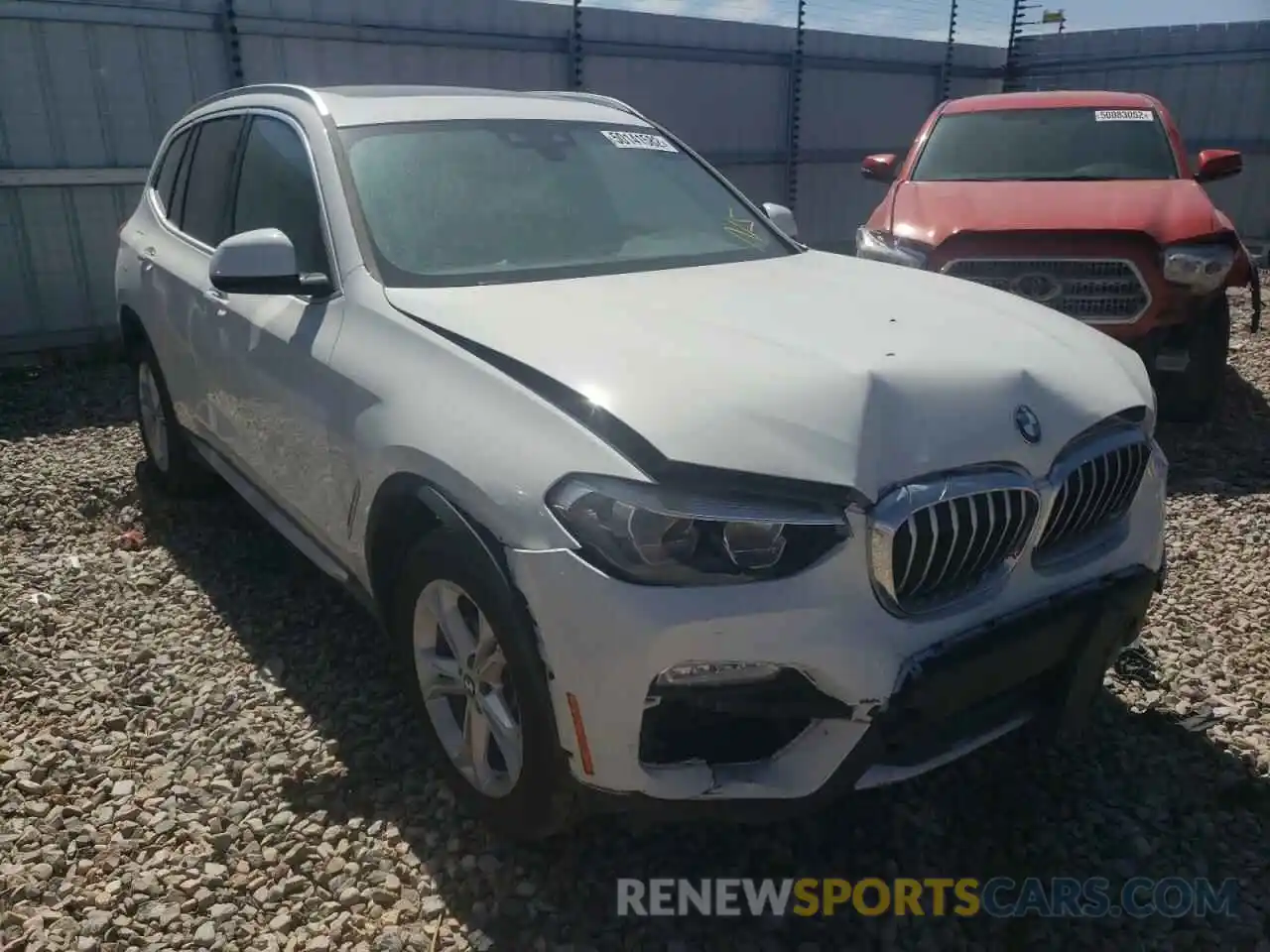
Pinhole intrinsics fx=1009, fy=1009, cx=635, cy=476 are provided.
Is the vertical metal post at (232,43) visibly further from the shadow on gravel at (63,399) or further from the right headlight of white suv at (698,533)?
the right headlight of white suv at (698,533)

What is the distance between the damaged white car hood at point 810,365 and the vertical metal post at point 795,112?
9.94 metres

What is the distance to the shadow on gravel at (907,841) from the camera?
7.42ft

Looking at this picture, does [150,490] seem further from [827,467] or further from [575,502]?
[827,467]

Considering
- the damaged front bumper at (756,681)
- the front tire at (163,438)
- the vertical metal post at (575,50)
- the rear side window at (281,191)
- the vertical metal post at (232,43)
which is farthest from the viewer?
the vertical metal post at (575,50)

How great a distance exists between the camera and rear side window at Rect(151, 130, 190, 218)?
4.50 m

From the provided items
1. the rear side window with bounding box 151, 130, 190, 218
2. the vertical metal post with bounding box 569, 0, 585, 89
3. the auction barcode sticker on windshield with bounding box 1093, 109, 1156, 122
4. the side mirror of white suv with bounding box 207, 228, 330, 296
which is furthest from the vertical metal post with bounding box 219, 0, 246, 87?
the auction barcode sticker on windshield with bounding box 1093, 109, 1156, 122

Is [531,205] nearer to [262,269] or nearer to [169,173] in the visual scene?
[262,269]

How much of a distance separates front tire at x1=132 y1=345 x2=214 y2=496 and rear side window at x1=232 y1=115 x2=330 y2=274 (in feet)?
3.80

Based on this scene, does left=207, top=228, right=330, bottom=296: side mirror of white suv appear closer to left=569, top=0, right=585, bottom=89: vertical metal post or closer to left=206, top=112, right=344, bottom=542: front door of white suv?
left=206, top=112, right=344, bottom=542: front door of white suv

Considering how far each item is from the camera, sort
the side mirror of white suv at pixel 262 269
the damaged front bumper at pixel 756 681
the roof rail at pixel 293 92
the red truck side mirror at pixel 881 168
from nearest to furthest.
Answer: the damaged front bumper at pixel 756 681
the side mirror of white suv at pixel 262 269
the roof rail at pixel 293 92
the red truck side mirror at pixel 881 168

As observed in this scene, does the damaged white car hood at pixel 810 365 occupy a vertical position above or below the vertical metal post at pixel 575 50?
below

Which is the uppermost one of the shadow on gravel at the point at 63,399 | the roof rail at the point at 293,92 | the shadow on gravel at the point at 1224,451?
the roof rail at the point at 293,92

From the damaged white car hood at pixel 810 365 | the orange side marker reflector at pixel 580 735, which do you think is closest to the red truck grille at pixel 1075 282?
the damaged white car hood at pixel 810 365

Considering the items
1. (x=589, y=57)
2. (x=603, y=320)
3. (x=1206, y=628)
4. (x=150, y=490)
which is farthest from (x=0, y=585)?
(x=589, y=57)
